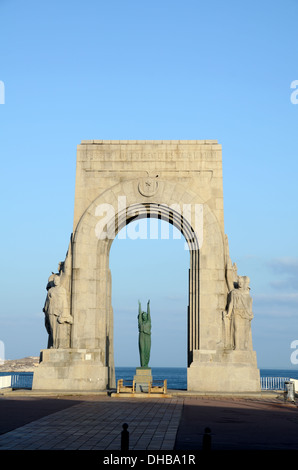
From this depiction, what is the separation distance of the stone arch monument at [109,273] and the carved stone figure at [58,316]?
4 cm

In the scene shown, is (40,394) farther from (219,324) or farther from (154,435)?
(154,435)

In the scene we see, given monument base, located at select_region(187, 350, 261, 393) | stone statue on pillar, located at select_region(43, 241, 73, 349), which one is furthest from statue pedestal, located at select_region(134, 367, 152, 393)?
stone statue on pillar, located at select_region(43, 241, 73, 349)

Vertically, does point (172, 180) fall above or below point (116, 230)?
above

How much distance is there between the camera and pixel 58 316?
24172mm

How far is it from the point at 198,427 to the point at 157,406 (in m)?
4.85

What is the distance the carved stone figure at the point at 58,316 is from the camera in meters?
24.1

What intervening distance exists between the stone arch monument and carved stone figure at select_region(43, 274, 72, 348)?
4 cm

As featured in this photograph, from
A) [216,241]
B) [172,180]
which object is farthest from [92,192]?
[216,241]

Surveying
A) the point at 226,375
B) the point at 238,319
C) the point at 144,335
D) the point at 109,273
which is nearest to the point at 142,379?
the point at 144,335

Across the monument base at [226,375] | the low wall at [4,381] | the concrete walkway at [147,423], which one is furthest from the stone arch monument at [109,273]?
the low wall at [4,381]

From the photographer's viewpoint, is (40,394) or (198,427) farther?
(40,394)

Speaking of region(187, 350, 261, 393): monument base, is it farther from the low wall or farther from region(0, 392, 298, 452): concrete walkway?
the low wall

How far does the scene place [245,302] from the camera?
77.6 ft

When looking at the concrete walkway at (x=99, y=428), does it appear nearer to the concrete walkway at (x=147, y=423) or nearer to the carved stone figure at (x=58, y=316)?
the concrete walkway at (x=147, y=423)
